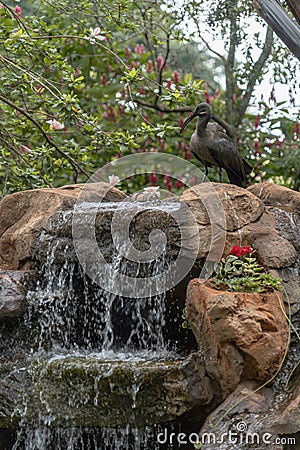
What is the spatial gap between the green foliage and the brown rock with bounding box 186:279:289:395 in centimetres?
14

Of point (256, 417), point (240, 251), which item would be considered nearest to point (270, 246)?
point (240, 251)

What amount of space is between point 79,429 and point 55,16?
6.12 meters

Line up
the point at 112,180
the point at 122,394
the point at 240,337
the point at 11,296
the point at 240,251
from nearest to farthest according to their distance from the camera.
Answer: the point at 240,337 < the point at 122,394 < the point at 240,251 < the point at 11,296 < the point at 112,180

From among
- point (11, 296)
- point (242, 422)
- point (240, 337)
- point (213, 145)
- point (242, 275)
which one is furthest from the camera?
point (213, 145)

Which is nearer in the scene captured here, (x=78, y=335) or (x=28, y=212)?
(x=78, y=335)

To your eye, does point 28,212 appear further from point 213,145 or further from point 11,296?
point 213,145

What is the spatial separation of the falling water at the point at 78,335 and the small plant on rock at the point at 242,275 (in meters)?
0.54

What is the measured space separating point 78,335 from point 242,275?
129 cm

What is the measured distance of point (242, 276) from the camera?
4105mm

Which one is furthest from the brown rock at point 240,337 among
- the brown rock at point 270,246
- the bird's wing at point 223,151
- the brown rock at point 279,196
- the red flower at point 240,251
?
the bird's wing at point 223,151

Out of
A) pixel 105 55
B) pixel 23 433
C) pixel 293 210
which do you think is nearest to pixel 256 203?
pixel 293 210

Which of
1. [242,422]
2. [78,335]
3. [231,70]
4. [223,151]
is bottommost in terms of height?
[78,335]

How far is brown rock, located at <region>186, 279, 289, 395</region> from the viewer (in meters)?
3.59

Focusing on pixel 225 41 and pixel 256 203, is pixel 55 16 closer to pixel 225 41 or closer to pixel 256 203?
pixel 225 41
